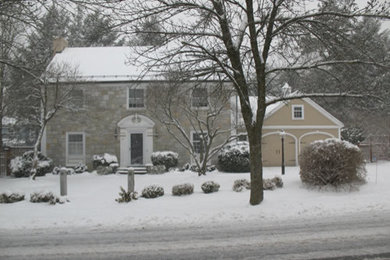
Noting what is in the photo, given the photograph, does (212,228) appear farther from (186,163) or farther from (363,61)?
(186,163)

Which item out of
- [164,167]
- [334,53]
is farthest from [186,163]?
[334,53]

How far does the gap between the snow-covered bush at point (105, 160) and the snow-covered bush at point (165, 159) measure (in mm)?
2370

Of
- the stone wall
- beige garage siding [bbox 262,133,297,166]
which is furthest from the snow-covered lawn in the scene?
beige garage siding [bbox 262,133,297,166]

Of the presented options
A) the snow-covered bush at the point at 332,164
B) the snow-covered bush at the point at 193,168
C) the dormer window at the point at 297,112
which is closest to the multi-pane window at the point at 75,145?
the snow-covered bush at the point at 193,168

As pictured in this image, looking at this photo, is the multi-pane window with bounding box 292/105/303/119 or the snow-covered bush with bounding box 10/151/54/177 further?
the multi-pane window with bounding box 292/105/303/119

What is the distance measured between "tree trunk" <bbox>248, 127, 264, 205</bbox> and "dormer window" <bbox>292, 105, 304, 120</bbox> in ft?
44.2

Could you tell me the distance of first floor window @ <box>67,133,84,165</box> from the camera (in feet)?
69.3

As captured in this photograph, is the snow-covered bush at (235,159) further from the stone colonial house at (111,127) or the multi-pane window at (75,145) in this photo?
the multi-pane window at (75,145)

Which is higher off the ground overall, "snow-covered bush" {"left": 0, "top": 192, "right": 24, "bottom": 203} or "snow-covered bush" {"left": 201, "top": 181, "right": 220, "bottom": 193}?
"snow-covered bush" {"left": 201, "top": 181, "right": 220, "bottom": 193}

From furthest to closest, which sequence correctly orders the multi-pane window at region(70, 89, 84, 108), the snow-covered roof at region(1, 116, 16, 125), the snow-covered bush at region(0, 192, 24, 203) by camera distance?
the snow-covered roof at region(1, 116, 16, 125) < the multi-pane window at region(70, 89, 84, 108) < the snow-covered bush at region(0, 192, 24, 203)

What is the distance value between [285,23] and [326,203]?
17.6 feet

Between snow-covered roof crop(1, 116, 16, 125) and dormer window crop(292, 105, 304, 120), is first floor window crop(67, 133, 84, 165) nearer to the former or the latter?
snow-covered roof crop(1, 116, 16, 125)

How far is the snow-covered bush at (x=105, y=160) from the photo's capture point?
20031 millimetres

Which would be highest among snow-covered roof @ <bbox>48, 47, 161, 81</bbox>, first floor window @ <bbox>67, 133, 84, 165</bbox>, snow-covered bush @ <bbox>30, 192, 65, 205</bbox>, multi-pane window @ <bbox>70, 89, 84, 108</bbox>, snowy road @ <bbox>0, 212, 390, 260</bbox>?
snow-covered roof @ <bbox>48, 47, 161, 81</bbox>
